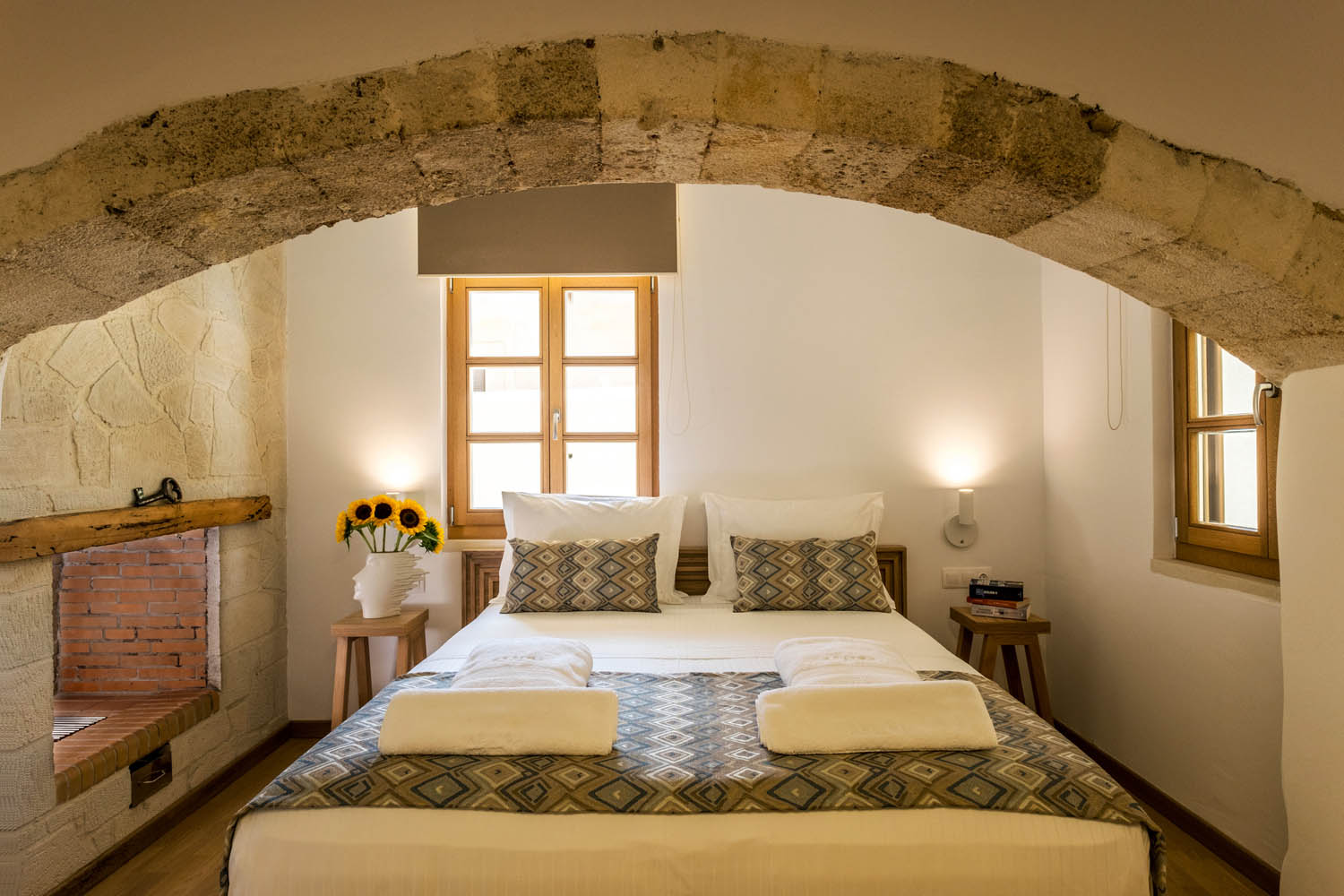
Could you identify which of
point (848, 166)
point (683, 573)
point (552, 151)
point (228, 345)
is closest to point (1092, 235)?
point (848, 166)

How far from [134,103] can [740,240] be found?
2942 millimetres

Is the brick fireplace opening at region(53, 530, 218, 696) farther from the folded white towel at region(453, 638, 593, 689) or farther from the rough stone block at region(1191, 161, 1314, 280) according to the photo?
the rough stone block at region(1191, 161, 1314, 280)

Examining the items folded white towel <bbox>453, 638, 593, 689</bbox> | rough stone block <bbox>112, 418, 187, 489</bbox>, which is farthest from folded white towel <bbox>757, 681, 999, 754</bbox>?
rough stone block <bbox>112, 418, 187, 489</bbox>

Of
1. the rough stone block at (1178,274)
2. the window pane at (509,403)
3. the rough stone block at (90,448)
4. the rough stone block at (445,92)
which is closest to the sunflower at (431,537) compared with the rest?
the window pane at (509,403)

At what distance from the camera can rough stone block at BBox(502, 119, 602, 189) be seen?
113cm

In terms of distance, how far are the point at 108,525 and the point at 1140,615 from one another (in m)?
3.55

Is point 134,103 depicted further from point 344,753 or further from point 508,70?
point 344,753

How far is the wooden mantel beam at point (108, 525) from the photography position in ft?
7.01

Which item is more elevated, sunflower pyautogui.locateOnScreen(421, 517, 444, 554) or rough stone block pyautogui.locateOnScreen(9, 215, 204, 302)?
rough stone block pyautogui.locateOnScreen(9, 215, 204, 302)

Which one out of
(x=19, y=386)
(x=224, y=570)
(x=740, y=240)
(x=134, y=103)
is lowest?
(x=224, y=570)

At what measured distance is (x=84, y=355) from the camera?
8.13 feet

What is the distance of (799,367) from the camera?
379 centimetres

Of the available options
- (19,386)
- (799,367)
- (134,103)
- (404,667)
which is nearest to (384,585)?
(404,667)

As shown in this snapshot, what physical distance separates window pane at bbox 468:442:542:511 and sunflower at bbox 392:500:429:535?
0.53 m
